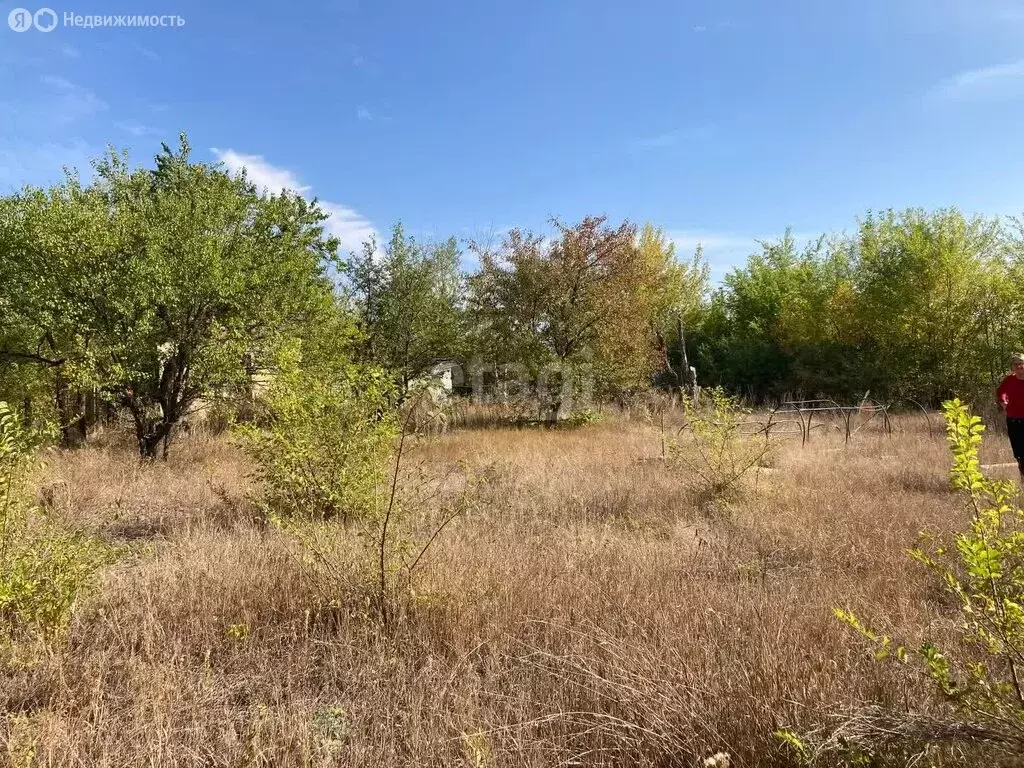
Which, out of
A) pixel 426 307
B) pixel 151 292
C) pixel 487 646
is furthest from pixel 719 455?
pixel 426 307

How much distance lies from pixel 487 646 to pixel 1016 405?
6747 mm

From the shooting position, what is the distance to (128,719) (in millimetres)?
2238

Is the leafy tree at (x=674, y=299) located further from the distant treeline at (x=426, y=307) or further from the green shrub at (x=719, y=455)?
the green shrub at (x=719, y=455)

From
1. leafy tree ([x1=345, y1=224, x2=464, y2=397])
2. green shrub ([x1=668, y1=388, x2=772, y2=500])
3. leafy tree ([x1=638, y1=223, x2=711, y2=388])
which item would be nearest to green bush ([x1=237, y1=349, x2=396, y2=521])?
green shrub ([x1=668, y1=388, x2=772, y2=500])

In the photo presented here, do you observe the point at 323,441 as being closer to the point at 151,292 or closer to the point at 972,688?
the point at 972,688

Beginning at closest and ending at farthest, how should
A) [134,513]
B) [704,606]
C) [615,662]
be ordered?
[615,662], [704,606], [134,513]

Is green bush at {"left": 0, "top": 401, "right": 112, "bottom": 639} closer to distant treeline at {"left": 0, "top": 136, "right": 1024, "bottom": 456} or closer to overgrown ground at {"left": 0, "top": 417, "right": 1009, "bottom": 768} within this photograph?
overgrown ground at {"left": 0, "top": 417, "right": 1009, "bottom": 768}

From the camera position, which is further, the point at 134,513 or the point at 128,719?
the point at 134,513

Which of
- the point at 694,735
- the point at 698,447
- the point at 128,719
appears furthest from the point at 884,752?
Answer: the point at 698,447

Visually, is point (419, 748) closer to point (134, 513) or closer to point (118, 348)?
point (134, 513)

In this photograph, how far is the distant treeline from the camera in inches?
311

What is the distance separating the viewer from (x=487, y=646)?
110 inches

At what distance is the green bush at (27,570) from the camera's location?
2639mm

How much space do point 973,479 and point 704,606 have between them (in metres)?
1.68
